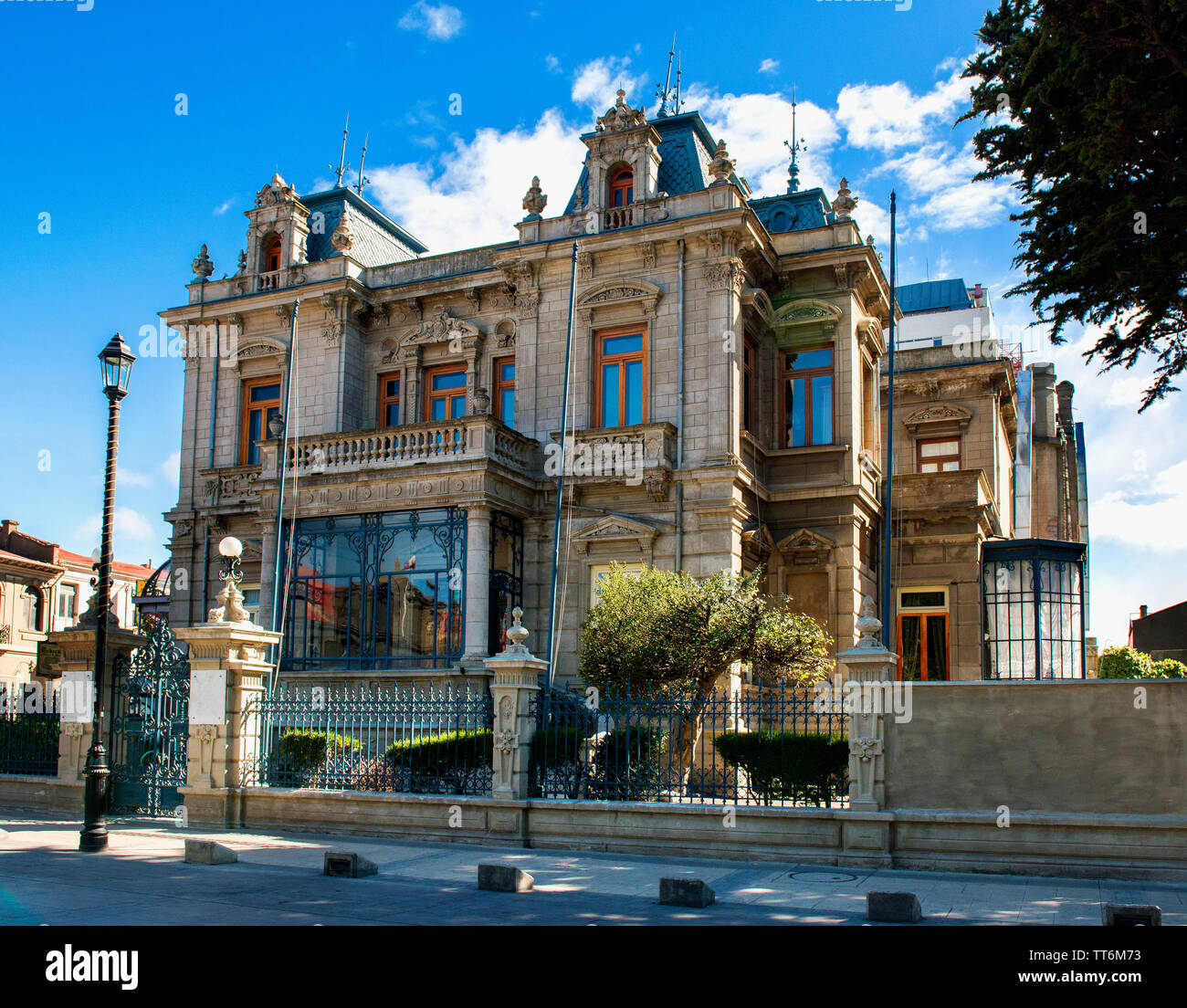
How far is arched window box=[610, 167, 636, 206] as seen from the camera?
82.2 ft

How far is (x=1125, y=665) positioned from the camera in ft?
99.6

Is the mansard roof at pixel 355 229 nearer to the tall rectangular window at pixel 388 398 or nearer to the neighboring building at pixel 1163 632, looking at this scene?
the tall rectangular window at pixel 388 398

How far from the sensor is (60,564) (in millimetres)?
54781

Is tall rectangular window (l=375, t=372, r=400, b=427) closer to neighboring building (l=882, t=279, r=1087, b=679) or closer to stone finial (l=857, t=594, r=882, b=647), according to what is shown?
neighboring building (l=882, t=279, r=1087, b=679)

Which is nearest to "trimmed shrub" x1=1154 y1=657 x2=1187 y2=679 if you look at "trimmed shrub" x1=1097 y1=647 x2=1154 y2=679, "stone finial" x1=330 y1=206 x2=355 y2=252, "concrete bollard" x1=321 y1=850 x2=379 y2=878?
"trimmed shrub" x1=1097 y1=647 x2=1154 y2=679

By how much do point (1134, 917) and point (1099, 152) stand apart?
772 centimetres

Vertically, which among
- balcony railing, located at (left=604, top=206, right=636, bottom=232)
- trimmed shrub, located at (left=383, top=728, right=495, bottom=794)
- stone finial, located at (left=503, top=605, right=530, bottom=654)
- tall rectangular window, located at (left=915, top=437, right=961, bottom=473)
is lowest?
trimmed shrub, located at (left=383, top=728, right=495, bottom=794)

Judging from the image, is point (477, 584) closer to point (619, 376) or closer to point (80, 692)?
point (619, 376)

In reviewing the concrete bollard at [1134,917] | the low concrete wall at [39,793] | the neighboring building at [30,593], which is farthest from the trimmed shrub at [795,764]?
the neighboring building at [30,593]

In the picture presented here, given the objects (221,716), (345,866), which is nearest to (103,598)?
(221,716)

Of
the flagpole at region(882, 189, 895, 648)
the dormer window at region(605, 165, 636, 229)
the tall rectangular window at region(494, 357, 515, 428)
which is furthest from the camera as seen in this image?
the tall rectangular window at region(494, 357, 515, 428)

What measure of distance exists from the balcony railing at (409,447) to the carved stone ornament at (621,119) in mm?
7595

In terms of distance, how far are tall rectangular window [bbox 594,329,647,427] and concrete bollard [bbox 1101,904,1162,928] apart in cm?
1685
